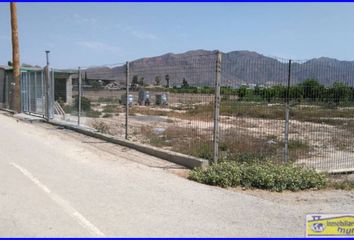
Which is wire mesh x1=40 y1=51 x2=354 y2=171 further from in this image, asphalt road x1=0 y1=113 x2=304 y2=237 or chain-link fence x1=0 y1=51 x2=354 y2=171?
asphalt road x1=0 y1=113 x2=304 y2=237

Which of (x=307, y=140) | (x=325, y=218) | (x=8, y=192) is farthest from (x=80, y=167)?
(x=307, y=140)

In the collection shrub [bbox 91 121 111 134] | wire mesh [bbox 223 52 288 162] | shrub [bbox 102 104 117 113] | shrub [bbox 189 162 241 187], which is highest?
wire mesh [bbox 223 52 288 162]

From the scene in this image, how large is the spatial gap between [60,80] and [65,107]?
8492mm

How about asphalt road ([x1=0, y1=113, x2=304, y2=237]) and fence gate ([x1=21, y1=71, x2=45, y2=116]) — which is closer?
asphalt road ([x1=0, y1=113, x2=304, y2=237])

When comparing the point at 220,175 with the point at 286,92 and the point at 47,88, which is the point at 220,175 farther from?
the point at 47,88

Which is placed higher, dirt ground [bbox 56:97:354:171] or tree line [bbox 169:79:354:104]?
tree line [bbox 169:79:354:104]

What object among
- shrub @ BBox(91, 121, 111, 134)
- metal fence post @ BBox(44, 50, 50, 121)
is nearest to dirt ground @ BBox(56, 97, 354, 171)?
shrub @ BBox(91, 121, 111, 134)

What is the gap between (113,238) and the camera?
5.10m

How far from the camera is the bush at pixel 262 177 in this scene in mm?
8133

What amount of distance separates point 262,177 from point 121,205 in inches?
119

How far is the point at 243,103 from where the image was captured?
9.54m

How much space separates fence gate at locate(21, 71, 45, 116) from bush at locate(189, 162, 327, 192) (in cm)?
1569

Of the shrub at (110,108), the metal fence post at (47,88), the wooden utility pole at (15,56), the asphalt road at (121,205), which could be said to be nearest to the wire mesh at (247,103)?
the shrub at (110,108)

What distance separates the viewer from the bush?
26.7 feet
